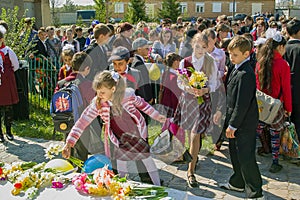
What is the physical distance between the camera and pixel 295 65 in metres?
5.96

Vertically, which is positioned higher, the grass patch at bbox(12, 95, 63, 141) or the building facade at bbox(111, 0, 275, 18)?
the building facade at bbox(111, 0, 275, 18)

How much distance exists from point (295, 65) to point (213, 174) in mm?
2092

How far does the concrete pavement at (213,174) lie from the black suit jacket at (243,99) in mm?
1010

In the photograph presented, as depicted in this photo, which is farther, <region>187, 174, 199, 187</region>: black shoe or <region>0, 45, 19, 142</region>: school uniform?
<region>0, 45, 19, 142</region>: school uniform

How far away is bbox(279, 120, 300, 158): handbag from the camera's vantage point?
5625 millimetres

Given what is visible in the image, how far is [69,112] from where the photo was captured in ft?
16.3

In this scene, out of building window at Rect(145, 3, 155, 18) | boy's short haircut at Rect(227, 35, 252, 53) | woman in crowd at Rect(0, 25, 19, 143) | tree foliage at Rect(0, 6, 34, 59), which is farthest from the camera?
building window at Rect(145, 3, 155, 18)

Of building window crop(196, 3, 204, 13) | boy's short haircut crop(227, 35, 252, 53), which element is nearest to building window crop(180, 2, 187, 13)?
building window crop(196, 3, 204, 13)

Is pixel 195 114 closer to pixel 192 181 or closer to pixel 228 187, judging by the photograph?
pixel 192 181

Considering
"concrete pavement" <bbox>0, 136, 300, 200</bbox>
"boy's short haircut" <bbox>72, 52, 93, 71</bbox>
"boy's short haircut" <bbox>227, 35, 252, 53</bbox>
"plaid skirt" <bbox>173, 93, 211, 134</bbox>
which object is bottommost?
"concrete pavement" <bbox>0, 136, 300, 200</bbox>

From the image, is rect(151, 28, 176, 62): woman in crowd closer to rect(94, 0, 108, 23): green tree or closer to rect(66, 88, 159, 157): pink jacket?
rect(66, 88, 159, 157): pink jacket

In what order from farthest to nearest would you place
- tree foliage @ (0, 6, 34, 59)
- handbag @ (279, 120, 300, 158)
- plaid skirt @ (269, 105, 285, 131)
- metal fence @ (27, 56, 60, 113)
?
metal fence @ (27, 56, 60, 113) < tree foliage @ (0, 6, 34, 59) < handbag @ (279, 120, 300, 158) < plaid skirt @ (269, 105, 285, 131)

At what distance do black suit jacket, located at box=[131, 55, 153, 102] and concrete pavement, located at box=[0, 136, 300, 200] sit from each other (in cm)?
104

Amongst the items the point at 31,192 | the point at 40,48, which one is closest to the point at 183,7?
the point at 40,48
